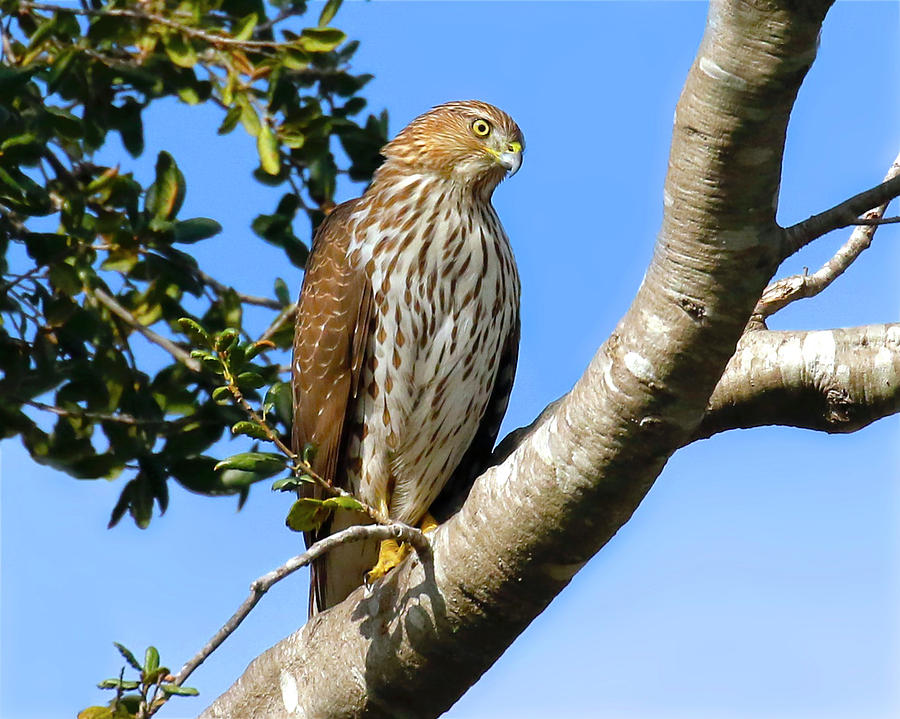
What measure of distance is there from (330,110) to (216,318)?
81 cm

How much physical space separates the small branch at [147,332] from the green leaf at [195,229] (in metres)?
0.29

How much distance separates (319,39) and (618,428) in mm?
1997

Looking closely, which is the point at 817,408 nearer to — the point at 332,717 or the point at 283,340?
the point at 332,717

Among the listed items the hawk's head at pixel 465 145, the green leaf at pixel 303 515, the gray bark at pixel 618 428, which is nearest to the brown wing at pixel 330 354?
the hawk's head at pixel 465 145

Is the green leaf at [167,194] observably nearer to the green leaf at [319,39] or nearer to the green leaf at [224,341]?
the green leaf at [319,39]

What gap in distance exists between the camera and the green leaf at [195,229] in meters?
3.85

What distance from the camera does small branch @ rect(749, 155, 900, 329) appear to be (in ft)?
10.9

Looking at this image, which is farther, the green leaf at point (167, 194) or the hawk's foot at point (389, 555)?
the green leaf at point (167, 194)

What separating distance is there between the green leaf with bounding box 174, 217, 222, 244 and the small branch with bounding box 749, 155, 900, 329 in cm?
171

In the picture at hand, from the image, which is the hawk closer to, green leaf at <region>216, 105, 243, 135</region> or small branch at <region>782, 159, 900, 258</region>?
green leaf at <region>216, 105, 243, 135</region>

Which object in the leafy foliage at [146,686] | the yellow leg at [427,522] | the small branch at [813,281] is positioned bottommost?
the leafy foliage at [146,686]

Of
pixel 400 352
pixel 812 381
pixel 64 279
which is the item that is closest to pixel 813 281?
pixel 812 381

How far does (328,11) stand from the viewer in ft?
13.0

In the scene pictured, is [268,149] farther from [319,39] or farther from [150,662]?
[150,662]
